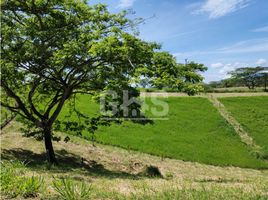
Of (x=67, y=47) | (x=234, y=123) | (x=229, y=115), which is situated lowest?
(x=234, y=123)

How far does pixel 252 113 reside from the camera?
43.2 m

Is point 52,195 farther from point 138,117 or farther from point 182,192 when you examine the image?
point 138,117

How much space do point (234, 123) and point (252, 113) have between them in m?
6.25

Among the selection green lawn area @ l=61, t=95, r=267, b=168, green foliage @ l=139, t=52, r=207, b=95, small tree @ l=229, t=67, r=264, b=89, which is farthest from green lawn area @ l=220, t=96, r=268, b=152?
small tree @ l=229, t=67, r=264, b=89

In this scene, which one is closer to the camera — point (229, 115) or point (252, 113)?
point (229, 115)

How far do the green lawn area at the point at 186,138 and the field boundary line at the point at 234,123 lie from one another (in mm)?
689

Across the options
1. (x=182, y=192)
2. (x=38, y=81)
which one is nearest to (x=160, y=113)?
(x=38, y=81)

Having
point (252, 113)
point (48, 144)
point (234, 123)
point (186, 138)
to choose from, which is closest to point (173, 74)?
point (48, 144)

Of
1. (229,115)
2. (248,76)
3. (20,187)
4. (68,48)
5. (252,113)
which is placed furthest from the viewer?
(248,76)

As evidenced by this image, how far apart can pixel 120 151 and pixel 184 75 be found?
451 inches

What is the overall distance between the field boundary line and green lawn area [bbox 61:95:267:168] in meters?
0.69

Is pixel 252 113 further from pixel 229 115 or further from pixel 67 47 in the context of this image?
pixel 67 47

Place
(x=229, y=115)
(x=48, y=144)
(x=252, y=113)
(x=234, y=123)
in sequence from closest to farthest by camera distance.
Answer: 1. (x=48, y=144)
2. (x=234, y=123)
3. (x=229, y=115)
4. (x=252, y=113)

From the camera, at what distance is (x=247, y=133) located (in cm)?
3538
